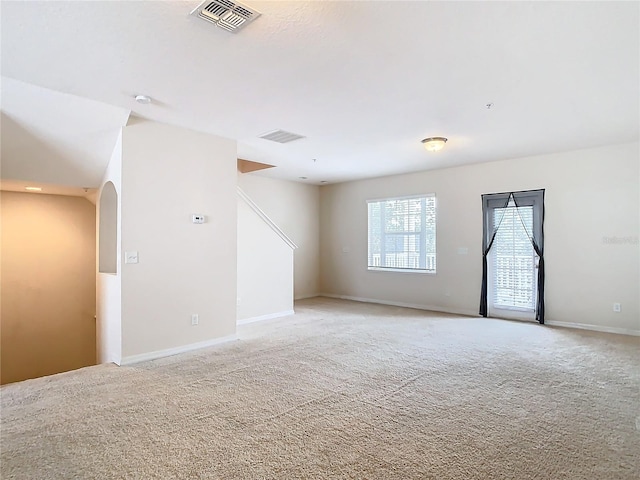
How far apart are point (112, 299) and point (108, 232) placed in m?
1.45

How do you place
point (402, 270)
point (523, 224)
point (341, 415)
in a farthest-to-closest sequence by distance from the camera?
point (402, 270)
point (523, 224)
point (341, 415)

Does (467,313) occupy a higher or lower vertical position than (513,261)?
lower

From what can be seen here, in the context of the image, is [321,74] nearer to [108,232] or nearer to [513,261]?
[108,232]

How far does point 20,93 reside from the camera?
3299 mm

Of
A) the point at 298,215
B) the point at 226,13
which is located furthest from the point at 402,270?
the point at 226,13

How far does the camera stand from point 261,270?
6441mm

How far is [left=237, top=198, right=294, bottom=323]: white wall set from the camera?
6164 millimetres

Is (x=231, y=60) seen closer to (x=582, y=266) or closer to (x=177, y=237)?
(x=177, y=237)

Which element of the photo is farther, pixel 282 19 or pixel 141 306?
pixel 141 306

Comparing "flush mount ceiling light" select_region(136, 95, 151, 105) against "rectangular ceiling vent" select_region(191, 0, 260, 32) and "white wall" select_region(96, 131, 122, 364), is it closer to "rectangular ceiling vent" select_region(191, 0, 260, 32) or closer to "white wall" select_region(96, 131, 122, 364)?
"white wall" select_region(96, 131, 122, 364)

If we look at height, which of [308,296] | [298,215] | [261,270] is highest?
[298,215]

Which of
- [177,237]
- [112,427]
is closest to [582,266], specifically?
[177,237]

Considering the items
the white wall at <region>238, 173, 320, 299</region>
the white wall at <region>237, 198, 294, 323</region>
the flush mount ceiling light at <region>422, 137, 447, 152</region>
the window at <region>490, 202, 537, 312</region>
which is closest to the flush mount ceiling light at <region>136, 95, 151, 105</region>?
the white wall at <region>237, 198, 294, 323</region>

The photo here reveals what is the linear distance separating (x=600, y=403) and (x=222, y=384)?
3119 mm
